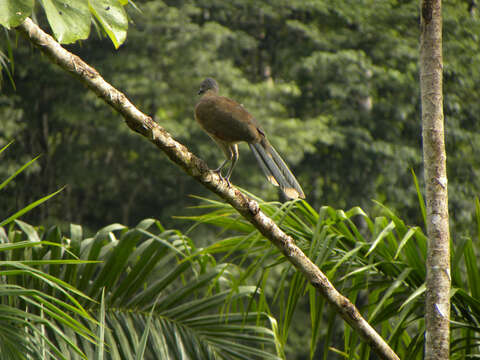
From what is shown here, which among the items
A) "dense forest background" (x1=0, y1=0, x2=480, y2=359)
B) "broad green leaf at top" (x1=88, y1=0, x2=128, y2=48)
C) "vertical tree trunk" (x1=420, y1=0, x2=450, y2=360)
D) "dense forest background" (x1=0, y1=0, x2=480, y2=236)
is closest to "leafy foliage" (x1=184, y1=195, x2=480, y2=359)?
"vertical tree trunk" (x1=420, y1=0, x2=450, y2=360)

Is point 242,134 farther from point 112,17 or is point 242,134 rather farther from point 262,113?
point 262,113

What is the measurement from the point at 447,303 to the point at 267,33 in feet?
39.5

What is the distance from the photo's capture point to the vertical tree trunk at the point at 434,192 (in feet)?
6.57

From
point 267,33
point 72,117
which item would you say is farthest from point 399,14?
point 72,117

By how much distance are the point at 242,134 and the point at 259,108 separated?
8.57 m

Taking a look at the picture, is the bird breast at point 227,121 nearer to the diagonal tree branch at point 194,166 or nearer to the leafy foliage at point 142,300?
the leafy foliage at point 142,300

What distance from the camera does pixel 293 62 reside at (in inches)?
488

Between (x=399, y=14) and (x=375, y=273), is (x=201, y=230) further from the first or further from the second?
(x=375, y=273)

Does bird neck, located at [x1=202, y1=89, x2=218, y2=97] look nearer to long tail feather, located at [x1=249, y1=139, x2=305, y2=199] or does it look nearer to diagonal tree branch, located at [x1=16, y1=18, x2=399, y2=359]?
long tail feather, located at [x1=249, y1=139, x2=305, y2=199]

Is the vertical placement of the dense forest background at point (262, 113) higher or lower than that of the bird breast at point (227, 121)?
higher

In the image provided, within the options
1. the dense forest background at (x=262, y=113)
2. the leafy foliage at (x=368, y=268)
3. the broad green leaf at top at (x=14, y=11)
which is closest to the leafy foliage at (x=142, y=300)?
the leafy foliage at (x=368, y=268)

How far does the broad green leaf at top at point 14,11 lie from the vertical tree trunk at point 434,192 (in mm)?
1511

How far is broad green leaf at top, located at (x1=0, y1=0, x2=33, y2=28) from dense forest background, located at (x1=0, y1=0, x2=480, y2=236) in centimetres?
918

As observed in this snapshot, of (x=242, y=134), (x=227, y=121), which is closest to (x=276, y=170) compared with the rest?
(x=242, y=134)
